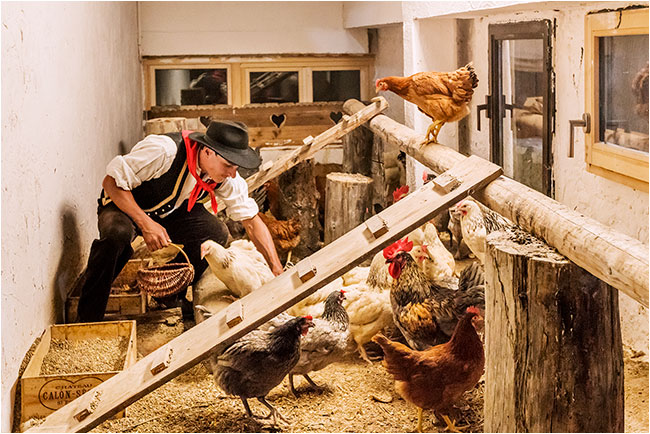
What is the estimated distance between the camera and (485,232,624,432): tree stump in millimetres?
2477

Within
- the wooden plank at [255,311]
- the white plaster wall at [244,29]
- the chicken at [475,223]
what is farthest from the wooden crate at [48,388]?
the white plaster wall at [244,29]

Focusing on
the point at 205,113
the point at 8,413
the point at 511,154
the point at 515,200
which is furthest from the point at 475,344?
the point at 205,113

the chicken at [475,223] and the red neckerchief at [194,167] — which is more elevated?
the red neckerchief at [194,167]

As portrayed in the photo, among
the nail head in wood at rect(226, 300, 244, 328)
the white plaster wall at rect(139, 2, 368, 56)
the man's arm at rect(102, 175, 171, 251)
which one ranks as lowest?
the nail head in wood at rect(226, 300, 244, 328)

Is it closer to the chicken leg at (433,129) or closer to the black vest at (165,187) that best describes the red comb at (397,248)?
the chicken leg at (433,129)

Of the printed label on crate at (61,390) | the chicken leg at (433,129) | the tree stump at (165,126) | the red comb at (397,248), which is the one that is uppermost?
the tree stump at (165,126)

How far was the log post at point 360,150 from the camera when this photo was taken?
23.5 feet

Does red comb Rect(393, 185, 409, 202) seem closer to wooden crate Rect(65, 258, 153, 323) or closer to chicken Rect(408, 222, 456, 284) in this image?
chicken Rect(408, 222, 456, 284)

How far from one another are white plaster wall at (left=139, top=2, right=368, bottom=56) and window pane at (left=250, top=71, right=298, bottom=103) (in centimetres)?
27

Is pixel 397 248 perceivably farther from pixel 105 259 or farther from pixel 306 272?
pixel 105 259

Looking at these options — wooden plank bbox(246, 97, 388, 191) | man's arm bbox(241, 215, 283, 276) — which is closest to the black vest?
man's arm bbox(241, 215, 283, 276)

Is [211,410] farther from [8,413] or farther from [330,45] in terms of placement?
[330,45]

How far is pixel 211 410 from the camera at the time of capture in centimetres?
382

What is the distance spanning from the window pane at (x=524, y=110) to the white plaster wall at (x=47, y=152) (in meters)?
3.07
